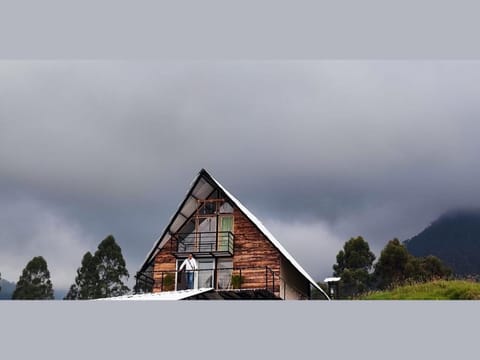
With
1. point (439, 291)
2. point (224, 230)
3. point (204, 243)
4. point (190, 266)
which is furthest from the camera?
point (224, 230)

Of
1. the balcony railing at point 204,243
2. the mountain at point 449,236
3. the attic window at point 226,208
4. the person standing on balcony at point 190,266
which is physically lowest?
the person standing on balcony at point 190,266

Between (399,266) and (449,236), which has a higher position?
(449,236)

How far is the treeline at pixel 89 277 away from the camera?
52.1 metres

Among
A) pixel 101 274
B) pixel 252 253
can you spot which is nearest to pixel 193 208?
pixel 252 253

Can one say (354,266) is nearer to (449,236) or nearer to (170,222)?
(170,222)

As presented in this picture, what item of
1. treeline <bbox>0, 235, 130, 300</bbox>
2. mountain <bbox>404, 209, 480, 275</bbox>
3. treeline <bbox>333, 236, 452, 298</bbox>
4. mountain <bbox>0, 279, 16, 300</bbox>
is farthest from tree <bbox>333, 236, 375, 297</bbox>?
mountain <bbox>404, 209, 480, 275</bbox>

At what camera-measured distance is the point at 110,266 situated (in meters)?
54.0

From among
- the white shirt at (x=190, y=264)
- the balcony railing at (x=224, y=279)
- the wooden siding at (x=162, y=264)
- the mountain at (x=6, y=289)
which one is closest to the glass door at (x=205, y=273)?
the balcony railing at (x=224, y=279)

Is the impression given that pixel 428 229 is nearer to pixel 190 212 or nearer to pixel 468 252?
pixel 468 252

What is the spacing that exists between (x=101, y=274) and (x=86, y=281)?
1389 mm

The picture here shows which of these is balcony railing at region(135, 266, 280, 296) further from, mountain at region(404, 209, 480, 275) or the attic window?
mountain at region(404, 209, 480, 275)

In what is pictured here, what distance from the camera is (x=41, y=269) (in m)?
53.3

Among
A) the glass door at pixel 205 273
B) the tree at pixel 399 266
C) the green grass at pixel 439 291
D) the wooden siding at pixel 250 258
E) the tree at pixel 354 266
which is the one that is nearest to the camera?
the green grass at pixel 439 291

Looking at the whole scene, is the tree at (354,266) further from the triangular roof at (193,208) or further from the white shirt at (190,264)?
the white shirt at (190,264)
